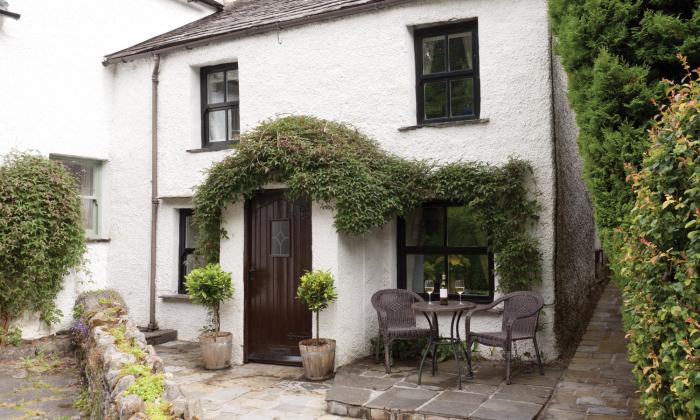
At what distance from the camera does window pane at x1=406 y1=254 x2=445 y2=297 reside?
7945 millimetres

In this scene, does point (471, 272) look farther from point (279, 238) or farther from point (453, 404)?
point (279, 238)

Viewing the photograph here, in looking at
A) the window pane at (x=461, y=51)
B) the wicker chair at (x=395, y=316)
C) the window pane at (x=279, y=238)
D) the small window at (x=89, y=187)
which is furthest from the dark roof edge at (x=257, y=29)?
the wicker chair at (x=395, y=316)

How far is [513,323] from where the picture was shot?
245 inches

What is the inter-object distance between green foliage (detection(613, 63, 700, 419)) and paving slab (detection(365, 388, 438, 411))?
243 centimetres

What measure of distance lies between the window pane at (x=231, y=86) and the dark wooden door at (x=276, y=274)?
249 centimetres

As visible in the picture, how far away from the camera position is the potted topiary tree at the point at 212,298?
7508 mm

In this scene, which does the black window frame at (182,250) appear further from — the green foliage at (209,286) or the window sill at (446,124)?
the window sill at (446,124)

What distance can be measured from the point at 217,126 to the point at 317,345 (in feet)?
15.2

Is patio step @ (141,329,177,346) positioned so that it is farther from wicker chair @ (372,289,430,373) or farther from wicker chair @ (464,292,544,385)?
wicker chair @ (464,292,544,385)

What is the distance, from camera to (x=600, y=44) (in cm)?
470

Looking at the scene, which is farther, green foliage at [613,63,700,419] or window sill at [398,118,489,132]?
window sill at [398,118,489,132]

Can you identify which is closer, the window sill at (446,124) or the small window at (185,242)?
the window sill at (446,124)

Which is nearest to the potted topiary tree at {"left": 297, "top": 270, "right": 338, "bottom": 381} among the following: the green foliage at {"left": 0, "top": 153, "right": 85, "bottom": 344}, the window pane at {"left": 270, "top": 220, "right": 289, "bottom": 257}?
the window pane at {"left": 270, "top": 220, "right": 289, "bottom": 257}

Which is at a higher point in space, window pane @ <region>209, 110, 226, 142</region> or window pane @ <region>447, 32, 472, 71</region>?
window pane @ <region>447, 32, 472, 71</region>
